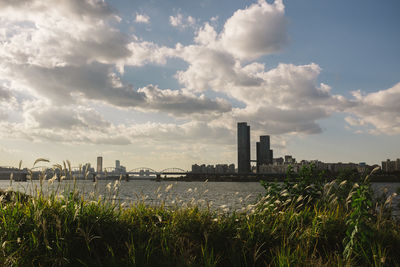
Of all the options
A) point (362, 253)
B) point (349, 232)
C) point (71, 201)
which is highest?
point (71, 201)

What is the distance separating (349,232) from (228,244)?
2775 millimetres

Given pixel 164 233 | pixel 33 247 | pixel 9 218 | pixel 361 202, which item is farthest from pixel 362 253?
pixel 9 218

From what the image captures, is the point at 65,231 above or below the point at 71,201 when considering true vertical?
below

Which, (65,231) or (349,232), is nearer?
(65,231)

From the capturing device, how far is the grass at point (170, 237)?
6.43m

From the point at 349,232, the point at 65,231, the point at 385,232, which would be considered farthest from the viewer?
the point at 385,232

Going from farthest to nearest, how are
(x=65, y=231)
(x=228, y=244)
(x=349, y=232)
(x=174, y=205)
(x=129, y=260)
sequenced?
(x=174, y=205) → (x=228, y=244) → (x=349, y=232) → (x=65, y=231) → (x=129, y=260)

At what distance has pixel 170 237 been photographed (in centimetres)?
758

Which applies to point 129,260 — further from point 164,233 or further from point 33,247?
point 33,247

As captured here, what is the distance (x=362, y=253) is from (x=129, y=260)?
525 cm

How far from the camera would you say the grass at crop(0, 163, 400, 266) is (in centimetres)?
643

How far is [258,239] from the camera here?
25.4 ft

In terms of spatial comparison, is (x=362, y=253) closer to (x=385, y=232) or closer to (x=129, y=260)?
(x=385, y=232)

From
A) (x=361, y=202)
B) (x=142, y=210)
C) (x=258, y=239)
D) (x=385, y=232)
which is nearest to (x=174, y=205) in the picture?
(x=142, y=210)
